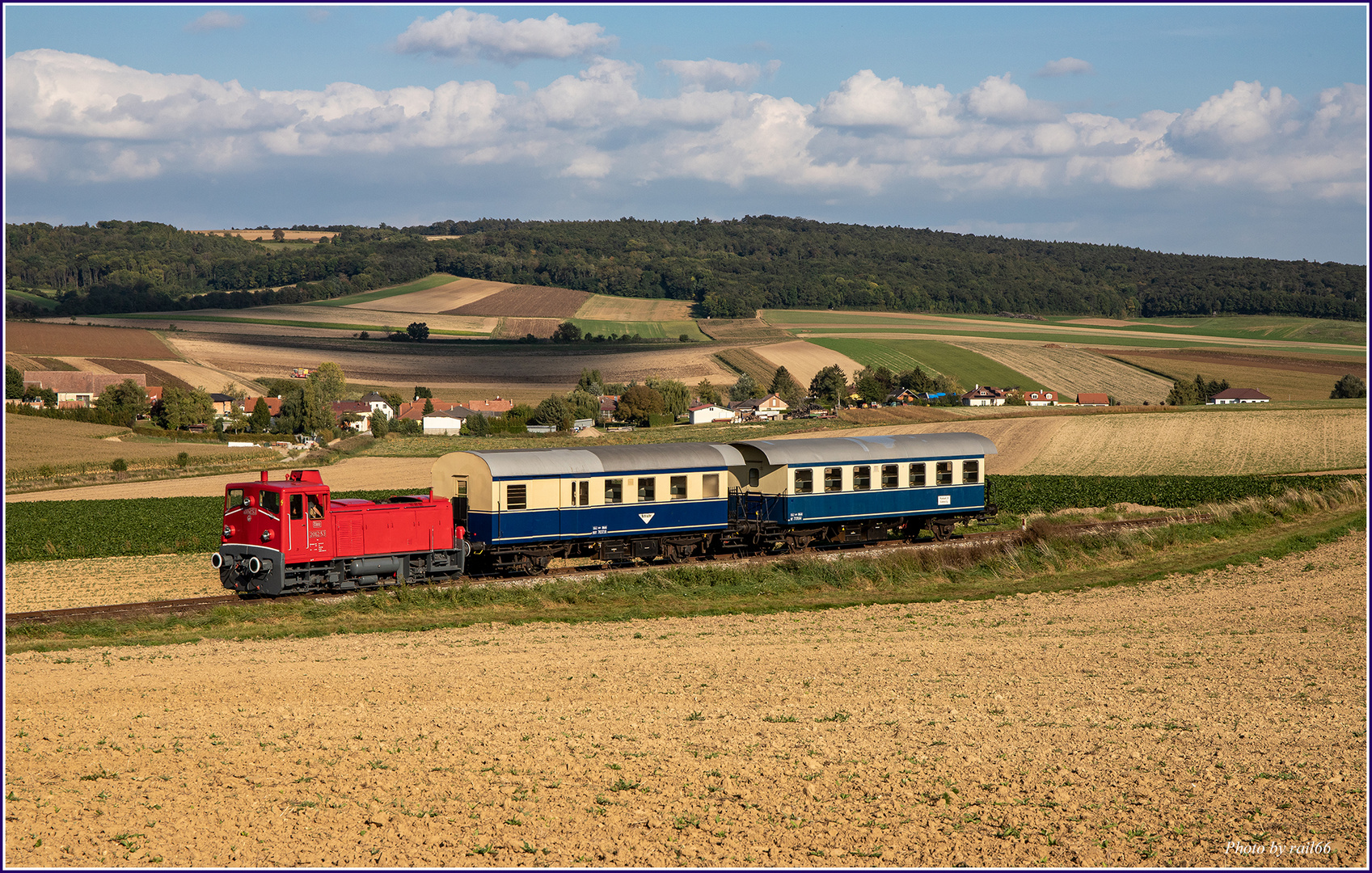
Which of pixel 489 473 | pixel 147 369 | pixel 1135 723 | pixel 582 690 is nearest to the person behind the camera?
pixel 1135 723

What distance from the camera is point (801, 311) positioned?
7200 inches

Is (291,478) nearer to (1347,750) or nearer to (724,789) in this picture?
(724,789)

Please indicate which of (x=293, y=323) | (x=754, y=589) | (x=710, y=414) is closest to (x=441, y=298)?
(x=293, y=323)

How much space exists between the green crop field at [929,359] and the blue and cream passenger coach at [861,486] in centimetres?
8618

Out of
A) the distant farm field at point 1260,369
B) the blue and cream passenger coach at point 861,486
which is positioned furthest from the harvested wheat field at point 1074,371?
the blue and cream passenger coach at point 861,486

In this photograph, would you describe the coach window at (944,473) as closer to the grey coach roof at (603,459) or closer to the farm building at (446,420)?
the grey coach roof at (603,459)

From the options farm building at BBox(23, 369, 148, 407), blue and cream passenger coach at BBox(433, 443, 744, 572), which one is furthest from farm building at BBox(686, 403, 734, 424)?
blue and cream passenger coach at BBox(433, 443, 744, 572)

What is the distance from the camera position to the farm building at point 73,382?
364ft

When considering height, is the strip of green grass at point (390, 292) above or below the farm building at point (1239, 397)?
above

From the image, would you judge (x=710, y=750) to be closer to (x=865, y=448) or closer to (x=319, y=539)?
(x=319, y=539)

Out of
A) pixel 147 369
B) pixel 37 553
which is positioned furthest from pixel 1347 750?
pixel 147 369

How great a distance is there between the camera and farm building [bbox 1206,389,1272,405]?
102 m

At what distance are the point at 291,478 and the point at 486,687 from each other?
1245 centimetres

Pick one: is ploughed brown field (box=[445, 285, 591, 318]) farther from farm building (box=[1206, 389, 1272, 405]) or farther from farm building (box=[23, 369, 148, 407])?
farm building (box=[1206, 389, 1272, 405])
